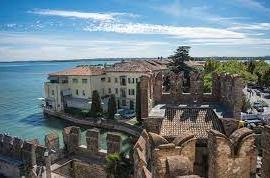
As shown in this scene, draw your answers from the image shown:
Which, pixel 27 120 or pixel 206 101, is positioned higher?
pixel 206 101

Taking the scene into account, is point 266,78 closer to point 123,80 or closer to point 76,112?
point 123,80

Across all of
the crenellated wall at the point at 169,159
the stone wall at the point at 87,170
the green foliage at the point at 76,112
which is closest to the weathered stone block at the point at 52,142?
the stone wall at the point at 87,170

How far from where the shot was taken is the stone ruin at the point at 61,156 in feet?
64.0

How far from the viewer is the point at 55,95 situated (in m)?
62.6

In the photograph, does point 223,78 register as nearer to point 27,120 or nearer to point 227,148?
point 227,148

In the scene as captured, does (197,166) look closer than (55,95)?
Yes

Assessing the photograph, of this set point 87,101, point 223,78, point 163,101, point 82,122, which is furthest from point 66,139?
point 87,101

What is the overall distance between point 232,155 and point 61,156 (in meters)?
15.4

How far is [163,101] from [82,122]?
126ft

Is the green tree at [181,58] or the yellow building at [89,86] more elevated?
the green tree at [181,58]

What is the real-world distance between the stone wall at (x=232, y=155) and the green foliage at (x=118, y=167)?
36.1 feet

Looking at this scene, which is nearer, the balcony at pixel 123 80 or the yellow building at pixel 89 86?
the yellow building at pixel 89 86

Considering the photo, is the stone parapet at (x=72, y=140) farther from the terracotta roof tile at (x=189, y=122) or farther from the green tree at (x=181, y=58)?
the green tree at (x=181, y=58)

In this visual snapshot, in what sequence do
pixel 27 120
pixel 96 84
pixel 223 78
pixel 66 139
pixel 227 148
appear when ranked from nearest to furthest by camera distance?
pixel 227 148
pixel 223 78
pixel 66 139
pixel 27 120
pixel 96 84
